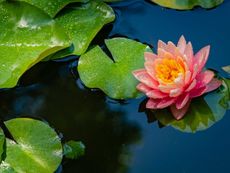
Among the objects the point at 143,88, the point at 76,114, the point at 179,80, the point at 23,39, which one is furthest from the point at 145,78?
the point at 23,39

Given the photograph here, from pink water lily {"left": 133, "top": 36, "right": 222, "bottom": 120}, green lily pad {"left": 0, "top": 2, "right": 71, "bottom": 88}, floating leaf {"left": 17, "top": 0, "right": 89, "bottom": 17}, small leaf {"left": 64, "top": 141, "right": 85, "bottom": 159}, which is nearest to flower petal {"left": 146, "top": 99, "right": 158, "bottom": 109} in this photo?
pink water lily {"left": 133, "top": 36, "right": 222, "bottom": 120}

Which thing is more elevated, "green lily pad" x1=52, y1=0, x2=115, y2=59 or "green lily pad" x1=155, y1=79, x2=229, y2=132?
"green lily pad" x1=52, y1=0, x2=115, y2=59

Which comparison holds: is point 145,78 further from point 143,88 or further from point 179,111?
point 179,111

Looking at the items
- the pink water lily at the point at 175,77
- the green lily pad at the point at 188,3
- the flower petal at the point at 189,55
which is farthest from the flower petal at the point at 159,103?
the green lily pad at the point at 188,3

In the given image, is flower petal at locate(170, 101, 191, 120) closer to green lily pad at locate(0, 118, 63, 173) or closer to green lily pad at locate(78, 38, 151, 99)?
green lily pad at locate(78, 38, 151, 99)

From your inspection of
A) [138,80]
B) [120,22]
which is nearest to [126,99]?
[138,80]

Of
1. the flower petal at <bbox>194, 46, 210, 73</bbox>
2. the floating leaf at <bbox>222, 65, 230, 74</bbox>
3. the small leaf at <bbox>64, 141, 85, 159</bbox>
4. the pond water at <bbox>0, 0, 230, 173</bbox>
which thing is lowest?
the small leaf at <bbox>64, 141, 85, 159</bbox>

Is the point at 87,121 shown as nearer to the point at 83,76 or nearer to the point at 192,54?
the point at 83,76
